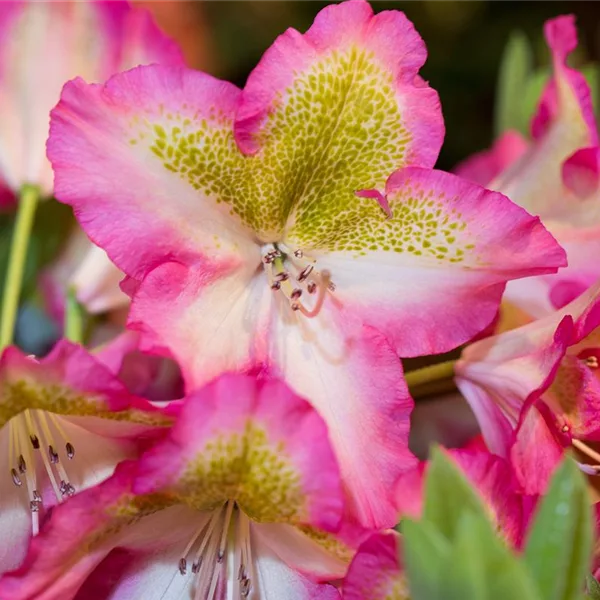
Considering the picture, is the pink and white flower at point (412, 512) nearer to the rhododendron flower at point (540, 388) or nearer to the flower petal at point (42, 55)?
the rhododendron flower at point (540, 388)

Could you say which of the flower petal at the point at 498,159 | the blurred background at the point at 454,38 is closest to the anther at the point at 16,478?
the flower petal at the point at 498,159

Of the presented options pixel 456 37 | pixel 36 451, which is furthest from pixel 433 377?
pixel 456 37

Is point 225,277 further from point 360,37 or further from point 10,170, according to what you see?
point 10,170

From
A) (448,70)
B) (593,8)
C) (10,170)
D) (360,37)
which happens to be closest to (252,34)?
(448,70)

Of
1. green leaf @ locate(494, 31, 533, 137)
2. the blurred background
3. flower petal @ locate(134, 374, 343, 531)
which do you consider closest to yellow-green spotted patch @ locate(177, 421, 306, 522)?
flower petal @ locate(134, 374, 343, 531)

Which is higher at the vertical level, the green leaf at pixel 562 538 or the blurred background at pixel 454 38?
the green leaf at pixel 562 538
